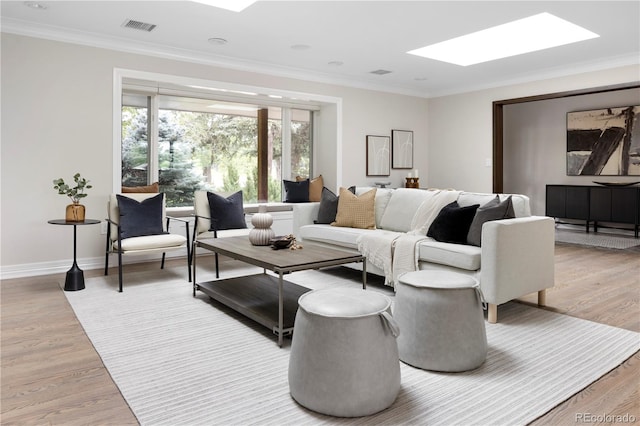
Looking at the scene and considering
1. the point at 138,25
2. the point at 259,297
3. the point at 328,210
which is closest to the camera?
the point at 259,297

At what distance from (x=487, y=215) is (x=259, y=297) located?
1802mm

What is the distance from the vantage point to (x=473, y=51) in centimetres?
571

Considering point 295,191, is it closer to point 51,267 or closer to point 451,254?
point 51,267

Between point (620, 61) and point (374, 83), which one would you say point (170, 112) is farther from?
point (620, 61)

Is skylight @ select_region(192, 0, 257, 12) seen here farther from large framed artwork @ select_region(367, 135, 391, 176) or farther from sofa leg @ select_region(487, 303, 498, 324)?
large framed artwork @ select_region(367, 135, 391, 176)

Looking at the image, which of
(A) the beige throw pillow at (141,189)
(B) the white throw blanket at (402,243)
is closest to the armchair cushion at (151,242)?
(A) the beige throw pillow at (141,189)

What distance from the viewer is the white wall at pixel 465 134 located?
694 centimetres

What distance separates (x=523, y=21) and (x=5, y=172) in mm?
5349

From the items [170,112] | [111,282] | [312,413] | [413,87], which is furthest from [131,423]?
[413,87]

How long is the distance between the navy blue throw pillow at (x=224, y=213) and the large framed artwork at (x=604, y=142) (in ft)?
21.3

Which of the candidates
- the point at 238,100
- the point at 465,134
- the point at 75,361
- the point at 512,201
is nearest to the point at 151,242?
the point at 75,361

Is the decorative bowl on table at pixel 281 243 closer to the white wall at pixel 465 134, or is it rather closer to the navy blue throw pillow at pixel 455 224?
the navy blue throw pillow at pixel 455 224

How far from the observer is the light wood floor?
1907 mm

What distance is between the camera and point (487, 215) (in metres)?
3.36
